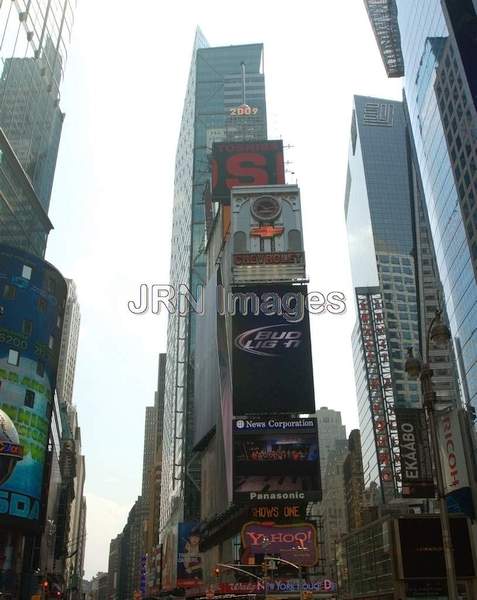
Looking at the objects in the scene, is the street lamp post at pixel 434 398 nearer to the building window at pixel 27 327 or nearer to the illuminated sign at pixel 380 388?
the building window at pixel 27 327

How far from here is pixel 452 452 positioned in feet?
59.3

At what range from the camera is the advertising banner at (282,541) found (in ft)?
195

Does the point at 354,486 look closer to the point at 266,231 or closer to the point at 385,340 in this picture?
the point at 385,340

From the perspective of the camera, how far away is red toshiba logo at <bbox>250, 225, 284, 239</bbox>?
8353cm

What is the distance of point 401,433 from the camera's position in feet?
136

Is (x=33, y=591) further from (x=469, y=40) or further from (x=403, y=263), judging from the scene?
(x=403, y=263)

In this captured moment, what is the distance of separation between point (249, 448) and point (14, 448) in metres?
33.7

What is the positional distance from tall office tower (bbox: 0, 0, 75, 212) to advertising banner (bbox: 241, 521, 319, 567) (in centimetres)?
5944

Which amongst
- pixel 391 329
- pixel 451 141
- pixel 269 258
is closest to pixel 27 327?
pixel 269 258

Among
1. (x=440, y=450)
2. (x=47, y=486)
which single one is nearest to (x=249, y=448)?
(x=47, y=486)

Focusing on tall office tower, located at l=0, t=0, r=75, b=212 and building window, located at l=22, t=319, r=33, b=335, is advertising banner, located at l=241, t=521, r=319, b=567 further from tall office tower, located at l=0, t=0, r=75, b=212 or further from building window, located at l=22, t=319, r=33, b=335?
tall office tower, located at l=0, t=0, r=75, b=212

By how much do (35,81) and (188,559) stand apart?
73.5 metres

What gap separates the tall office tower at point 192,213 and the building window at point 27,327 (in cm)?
4635

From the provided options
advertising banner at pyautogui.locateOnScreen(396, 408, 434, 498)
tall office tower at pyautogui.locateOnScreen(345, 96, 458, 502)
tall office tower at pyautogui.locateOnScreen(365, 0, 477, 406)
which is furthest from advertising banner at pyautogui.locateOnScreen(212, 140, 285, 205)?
advertising banner at pyautogui.locateOnScreen(396, 408, 434, 498)
